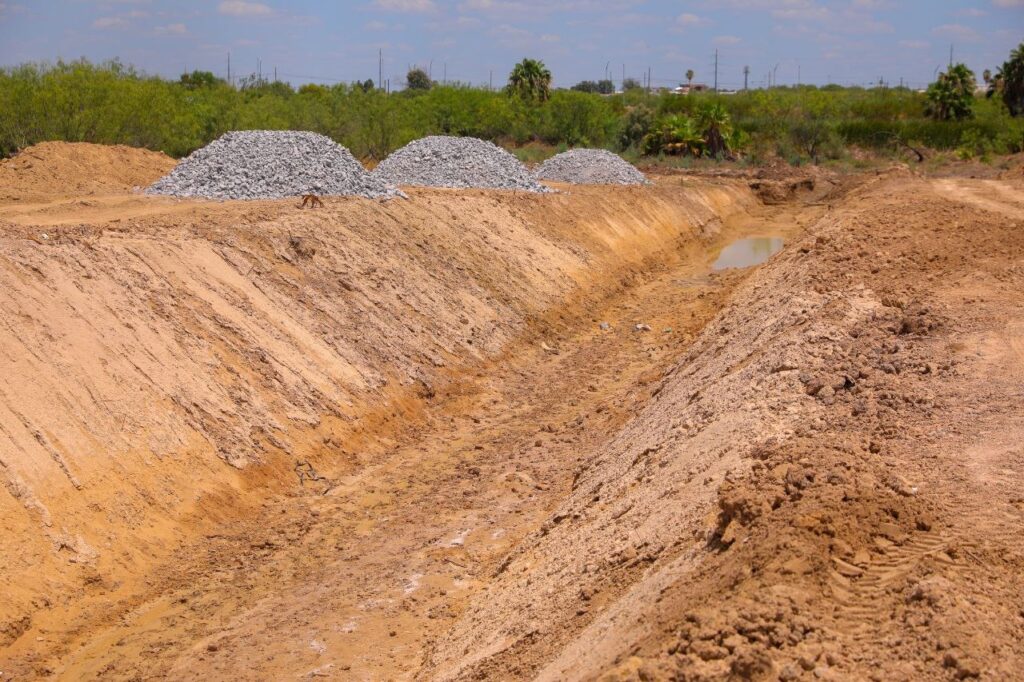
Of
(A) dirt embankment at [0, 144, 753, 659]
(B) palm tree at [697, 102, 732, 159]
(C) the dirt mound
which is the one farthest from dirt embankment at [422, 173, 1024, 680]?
(B) palm tree at [697, 102, 732, 159]

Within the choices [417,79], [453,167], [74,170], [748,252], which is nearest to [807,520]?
[74,170]

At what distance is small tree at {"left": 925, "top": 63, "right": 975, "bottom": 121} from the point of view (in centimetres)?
6000

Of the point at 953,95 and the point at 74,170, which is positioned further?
the point at 953,95

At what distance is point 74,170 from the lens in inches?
992

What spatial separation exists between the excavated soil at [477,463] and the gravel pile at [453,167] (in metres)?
9.28

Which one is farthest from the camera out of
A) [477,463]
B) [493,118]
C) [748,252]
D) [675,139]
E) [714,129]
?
[493,118]

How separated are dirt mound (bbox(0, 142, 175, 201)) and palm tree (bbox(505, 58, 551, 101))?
43.1 m

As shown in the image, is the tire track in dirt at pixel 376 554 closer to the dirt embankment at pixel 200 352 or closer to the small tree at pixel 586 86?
the dirt embankment at pixel 200 352

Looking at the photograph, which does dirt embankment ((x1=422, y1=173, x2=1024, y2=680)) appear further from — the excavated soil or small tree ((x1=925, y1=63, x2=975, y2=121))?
small tree ((x1=925, y1=63, x2=975, y2=121))

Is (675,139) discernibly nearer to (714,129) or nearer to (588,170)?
(714,129)

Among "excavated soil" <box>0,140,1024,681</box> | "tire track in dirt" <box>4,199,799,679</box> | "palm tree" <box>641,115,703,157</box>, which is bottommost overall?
"tire track in dirt" <box>4,199,799,679</box>

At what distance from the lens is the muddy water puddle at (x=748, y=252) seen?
1226 inches

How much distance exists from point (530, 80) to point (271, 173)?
4868 cm

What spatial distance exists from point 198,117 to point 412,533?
31.4 m
